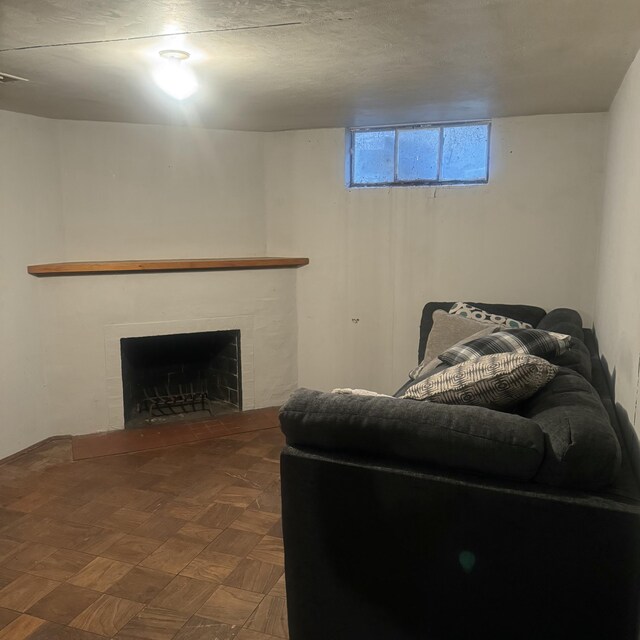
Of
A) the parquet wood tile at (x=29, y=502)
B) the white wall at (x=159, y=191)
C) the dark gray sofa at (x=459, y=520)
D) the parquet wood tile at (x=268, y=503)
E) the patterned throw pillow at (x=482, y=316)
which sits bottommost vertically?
the parquet wood tile at (x=29, y=502)

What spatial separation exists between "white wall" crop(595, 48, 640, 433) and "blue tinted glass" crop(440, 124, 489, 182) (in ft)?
2.56

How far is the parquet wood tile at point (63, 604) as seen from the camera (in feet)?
6.28

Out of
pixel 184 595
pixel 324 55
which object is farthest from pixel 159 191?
pixel 184 595

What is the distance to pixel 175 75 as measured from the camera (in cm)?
235

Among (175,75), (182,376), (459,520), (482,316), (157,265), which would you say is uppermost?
(175,75)

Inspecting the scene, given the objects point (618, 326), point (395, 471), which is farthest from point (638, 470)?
point (618, 326)

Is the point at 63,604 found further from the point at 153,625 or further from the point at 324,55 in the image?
the point at 324,55

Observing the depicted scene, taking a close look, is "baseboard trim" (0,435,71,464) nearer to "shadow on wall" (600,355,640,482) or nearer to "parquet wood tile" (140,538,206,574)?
"parquet wood tile" (140,538,206,574)

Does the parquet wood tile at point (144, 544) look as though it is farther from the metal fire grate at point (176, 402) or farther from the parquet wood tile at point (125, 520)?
the metal fire grate at point (176, 402)

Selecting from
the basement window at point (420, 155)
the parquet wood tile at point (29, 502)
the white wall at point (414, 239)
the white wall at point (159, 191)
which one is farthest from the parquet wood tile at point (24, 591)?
the basement window at point (420, 155)

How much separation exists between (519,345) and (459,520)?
2.58 ft

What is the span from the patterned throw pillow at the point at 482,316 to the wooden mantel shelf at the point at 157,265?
1168mm

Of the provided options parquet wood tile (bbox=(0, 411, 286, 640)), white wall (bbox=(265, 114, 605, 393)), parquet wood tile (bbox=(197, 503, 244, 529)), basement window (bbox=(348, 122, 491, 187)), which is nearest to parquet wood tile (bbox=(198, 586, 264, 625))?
parquet wood tile (bbox=(0, 411, 286, 640))

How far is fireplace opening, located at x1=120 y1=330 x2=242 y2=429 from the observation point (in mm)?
3992
